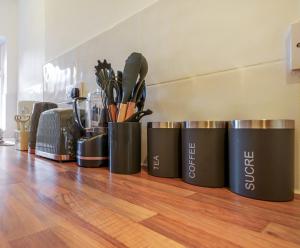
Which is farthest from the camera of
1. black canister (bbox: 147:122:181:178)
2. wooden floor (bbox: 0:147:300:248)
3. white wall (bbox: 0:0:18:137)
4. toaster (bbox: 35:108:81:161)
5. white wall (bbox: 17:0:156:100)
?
white wall (bbox: 0:0:18:137)

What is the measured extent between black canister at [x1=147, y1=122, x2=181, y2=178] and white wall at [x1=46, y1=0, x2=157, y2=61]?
18.1 inches

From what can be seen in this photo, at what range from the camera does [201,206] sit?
354 millimetres

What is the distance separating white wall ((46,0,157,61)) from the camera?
834mm

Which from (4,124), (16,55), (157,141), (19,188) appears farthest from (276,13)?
(4,124)

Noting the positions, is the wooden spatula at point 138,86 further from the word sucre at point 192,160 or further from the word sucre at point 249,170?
the word sucre at point 249,170

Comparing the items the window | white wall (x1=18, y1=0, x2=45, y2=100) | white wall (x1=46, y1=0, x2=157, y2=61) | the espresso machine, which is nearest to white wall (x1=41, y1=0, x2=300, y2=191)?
white wall (x1=46, y1=0, x2=157, y2=61)

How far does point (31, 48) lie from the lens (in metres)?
1.70

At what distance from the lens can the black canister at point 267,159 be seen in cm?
36

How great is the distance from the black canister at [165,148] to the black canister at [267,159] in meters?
0.17

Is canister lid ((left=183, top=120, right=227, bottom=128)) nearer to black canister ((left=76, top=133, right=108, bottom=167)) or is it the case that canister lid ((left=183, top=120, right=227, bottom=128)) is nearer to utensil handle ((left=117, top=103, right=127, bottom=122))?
utensil handle ((left=117, top=103, right=127, bottom=122))

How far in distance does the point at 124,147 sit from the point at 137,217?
0.27 meters

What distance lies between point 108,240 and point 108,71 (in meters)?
0.57

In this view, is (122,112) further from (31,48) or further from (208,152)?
(31,48)

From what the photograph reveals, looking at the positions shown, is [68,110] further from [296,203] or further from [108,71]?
[296,203]
